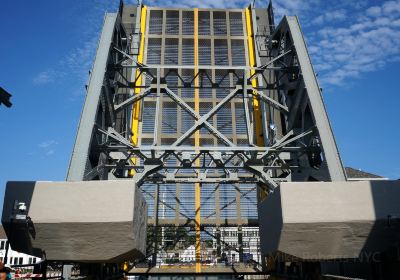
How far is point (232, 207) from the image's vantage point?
13.5 meters

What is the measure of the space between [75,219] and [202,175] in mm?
6993

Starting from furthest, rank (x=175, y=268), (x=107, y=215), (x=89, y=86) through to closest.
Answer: (x=175, y=268), (x=89, y=86), (x=107, y=215)

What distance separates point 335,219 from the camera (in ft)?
20.2

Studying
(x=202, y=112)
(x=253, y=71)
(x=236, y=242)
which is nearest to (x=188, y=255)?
(x=236, y=242)

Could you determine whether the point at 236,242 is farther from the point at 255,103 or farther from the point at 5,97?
the point at 5,97

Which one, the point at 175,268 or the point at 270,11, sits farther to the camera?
the point at 270,11

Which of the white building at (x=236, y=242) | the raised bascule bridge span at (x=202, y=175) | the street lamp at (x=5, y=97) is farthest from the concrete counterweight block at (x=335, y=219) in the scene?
the white building at (x=236, y=242)

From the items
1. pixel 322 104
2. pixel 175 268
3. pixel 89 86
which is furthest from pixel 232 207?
pixel 89 86

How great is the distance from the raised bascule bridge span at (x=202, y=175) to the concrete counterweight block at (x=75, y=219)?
0.02 metres

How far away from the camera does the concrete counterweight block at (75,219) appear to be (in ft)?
19.7

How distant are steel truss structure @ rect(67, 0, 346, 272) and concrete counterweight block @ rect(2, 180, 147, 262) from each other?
1.23 meters

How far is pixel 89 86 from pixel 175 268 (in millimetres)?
7173

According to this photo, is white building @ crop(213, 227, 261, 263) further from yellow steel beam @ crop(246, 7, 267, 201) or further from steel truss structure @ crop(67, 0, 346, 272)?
yellow steel beam @ crop(246, 7, 267, 201)

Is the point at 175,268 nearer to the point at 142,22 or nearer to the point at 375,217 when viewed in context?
the point at 375,217
